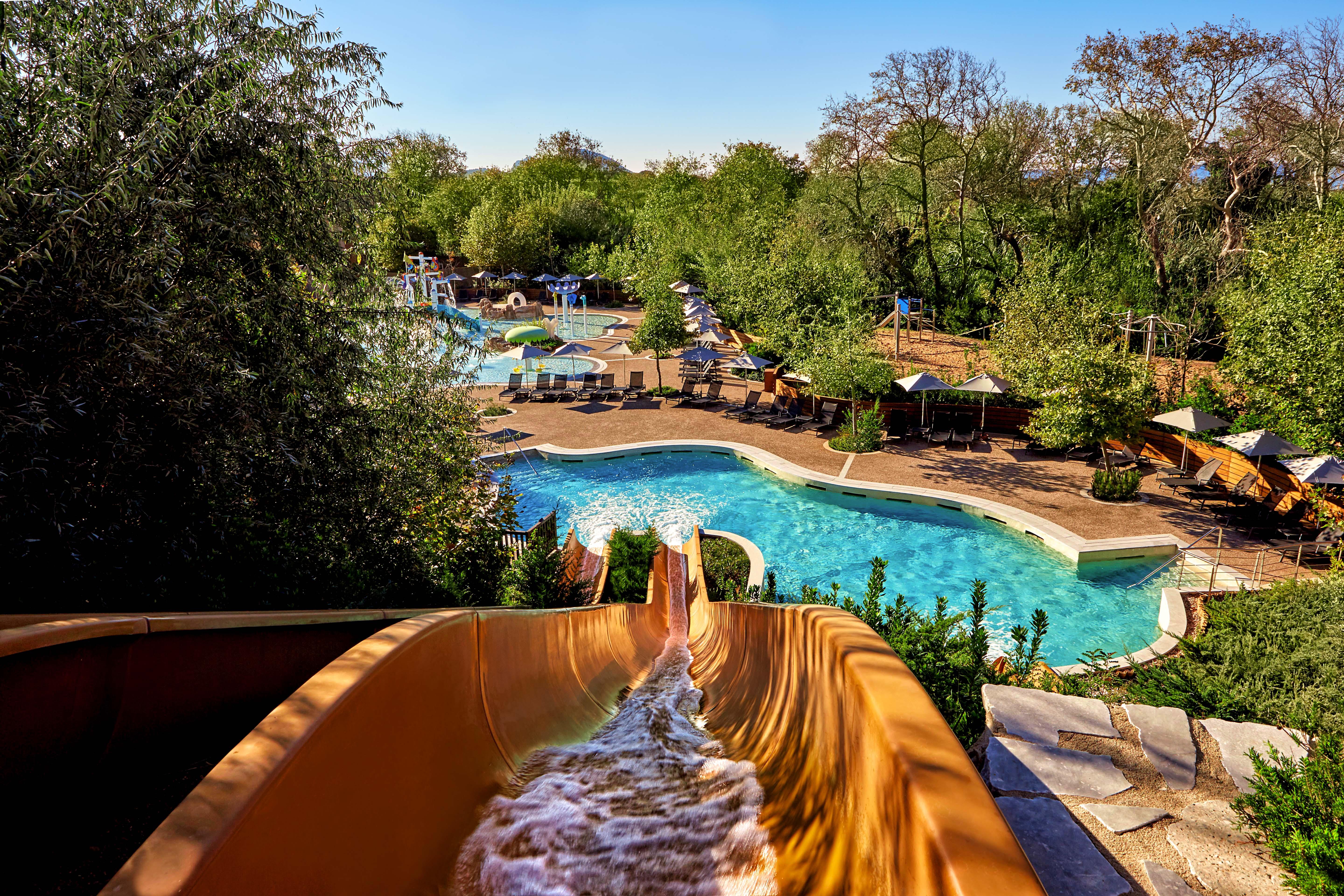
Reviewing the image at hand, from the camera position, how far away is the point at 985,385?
57.6 feet

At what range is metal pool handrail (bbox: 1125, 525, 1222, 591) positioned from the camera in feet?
35.7

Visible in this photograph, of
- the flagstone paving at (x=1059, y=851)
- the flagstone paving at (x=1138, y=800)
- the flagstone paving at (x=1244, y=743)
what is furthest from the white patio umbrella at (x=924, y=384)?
the flagstone paving at (x=1059, y=851)

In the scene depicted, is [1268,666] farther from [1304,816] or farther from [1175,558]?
[1175,558]

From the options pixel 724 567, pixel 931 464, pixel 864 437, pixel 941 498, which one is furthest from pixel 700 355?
pixel 724 567

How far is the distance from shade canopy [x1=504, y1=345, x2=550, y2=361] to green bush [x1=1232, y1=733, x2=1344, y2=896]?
70.9 feet

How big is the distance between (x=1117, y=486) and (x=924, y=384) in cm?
517

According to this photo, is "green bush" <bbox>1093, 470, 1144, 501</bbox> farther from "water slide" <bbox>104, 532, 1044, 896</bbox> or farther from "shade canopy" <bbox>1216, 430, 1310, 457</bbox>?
"water slide" <bbox>104, 532, 1044, 896</bbox>

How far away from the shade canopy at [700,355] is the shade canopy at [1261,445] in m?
13.7

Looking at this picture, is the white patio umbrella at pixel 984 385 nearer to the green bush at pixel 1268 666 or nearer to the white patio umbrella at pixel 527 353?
the green bush at pixel 1268 666

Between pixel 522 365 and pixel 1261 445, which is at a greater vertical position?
pixel 522 365

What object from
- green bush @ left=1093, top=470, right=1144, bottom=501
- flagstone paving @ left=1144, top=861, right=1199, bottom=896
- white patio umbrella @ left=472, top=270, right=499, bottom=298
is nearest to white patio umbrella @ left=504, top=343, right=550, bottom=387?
green bush @ left=1093, top=470, right=1144, bottom=501

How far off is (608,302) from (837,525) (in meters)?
39.5

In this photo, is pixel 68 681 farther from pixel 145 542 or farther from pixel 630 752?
pixel 630 752

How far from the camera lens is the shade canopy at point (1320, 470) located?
1071 cm
